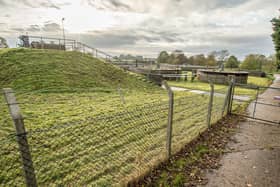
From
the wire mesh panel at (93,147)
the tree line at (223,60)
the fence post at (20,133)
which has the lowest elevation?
the wire mesh panel at (93,147)

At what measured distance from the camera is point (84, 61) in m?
14.6

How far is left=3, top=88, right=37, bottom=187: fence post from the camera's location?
4.10 ft

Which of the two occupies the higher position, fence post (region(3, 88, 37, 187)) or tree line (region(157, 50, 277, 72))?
tree line (region(157, 50, 277, 72))

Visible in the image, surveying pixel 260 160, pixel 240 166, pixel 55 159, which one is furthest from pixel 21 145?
pixel 260 160

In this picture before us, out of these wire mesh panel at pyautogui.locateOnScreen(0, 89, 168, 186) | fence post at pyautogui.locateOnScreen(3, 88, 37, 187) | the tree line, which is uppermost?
the tree line

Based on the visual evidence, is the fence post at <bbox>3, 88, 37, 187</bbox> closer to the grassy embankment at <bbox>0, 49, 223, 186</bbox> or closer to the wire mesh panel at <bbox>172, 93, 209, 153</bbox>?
the grassy embankment at <bbox>0, 49, 223, 186</bbox>

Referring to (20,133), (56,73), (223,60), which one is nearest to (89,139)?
(20,133)

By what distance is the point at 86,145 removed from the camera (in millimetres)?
3594

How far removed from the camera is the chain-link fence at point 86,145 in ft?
8.05

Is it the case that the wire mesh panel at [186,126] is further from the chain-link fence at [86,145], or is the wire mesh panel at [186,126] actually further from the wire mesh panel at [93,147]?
the wire mesh panel at [93,147]

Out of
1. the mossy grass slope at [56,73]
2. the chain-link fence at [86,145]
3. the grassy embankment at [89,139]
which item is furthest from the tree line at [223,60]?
the chain-link fence at [86,145]

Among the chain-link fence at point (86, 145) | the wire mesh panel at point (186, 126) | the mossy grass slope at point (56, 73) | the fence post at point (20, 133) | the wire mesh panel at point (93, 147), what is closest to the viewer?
the fence post at point (20, 133)

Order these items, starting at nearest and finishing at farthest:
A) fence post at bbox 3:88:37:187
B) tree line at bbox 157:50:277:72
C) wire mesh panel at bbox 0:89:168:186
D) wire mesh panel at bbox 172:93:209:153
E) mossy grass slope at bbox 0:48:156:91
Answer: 1. fence post at bbox 3:88:37:187
2. wire mesh panel at bbox 0:89:168:186
3. wire mesh panel at bbox 172:93:209:153
4. mossy grass slope at bbox 0:48:156:91
5. tree line at bbox 157:50:277:72

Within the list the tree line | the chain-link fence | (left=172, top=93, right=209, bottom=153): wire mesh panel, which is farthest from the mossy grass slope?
the tree line
